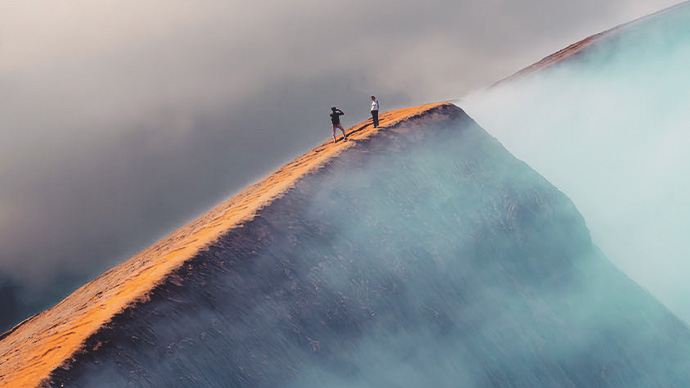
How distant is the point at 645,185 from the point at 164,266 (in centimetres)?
7784

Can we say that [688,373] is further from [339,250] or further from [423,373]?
[339,250]

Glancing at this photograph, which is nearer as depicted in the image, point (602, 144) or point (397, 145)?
point (397, 145)

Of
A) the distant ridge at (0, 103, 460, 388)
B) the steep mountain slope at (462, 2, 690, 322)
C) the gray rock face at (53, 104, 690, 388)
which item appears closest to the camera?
the distant ridge at (0, 103, 460, 388)

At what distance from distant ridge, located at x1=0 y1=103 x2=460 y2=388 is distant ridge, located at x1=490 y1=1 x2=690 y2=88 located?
65.4 m

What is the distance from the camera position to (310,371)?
111 feet

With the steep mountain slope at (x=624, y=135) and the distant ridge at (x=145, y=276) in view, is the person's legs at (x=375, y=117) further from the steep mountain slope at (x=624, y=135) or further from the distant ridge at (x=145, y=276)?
the steep mountain slope at (x=624, y=135)

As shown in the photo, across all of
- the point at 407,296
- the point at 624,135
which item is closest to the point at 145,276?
the point at 407,296

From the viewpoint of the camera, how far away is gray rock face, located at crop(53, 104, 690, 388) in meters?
31.6

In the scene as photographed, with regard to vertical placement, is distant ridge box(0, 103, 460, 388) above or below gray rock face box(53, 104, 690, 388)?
above

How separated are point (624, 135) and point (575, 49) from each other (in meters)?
16.9

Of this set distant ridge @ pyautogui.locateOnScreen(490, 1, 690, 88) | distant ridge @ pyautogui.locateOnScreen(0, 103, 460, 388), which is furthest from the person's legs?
distant ridge @ pyautogui.locateOnScreen(490, 1, 690, 88)

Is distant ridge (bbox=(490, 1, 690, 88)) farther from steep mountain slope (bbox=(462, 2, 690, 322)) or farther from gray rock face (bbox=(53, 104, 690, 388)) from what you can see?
gray rock face (bbox=(53, 104, 690, 388))

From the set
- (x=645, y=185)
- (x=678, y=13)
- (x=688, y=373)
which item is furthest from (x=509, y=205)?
(x=678, y=13)

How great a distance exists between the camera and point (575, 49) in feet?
372
